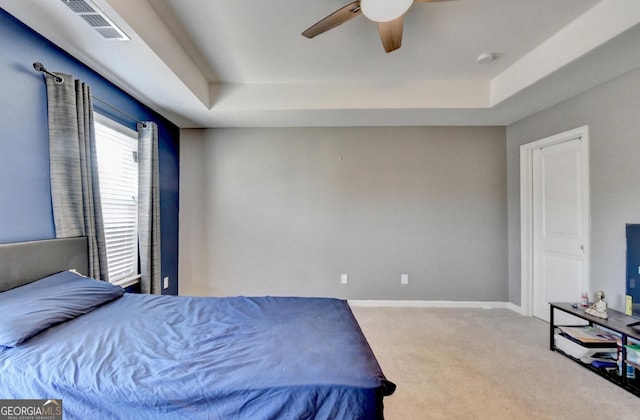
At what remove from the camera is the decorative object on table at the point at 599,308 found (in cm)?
216

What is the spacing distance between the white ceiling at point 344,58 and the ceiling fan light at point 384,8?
0.38 metres

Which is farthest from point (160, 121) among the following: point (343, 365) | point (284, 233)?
point (343, 365)

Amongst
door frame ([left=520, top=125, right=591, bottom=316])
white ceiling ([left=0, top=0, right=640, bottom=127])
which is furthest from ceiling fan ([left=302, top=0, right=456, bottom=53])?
door frame ([left=520, top=125, right=591, bottom=316])

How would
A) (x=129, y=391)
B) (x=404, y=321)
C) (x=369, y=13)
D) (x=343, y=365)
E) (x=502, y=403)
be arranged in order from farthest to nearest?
1. (x=404, y=321)
2. (x=502, y=403)
3. (x=369, y=13)
4. (x=343, y=365)
5. (x=129, y=391)

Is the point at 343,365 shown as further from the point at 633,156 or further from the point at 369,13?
the point at 633,156

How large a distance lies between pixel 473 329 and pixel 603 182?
1.84m

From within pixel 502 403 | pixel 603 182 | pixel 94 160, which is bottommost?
pixel 502 403

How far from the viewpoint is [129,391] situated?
94 cm

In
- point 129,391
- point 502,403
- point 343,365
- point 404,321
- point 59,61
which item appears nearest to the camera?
point 129,391

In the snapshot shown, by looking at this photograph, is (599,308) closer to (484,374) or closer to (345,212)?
(484,374)

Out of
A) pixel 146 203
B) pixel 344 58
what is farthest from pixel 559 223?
Answer: pixel 146 203

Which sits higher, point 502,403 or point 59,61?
point 59,61

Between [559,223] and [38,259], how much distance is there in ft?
15.0

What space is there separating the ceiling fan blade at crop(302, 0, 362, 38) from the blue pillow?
219cm
